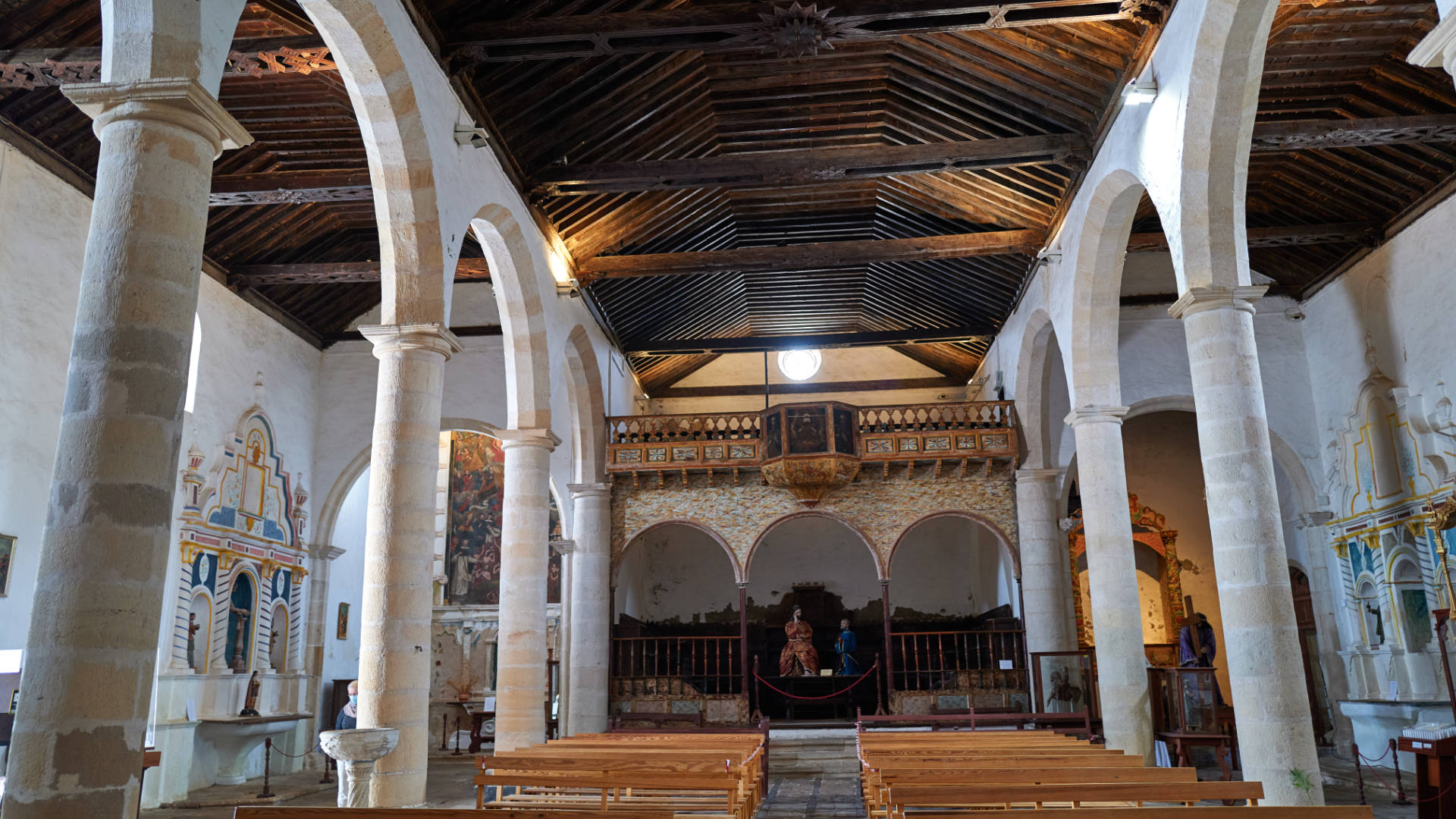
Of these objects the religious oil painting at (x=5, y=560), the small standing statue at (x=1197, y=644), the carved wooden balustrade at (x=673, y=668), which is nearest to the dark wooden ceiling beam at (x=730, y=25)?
the religious oil painting at (x=5, y=560)

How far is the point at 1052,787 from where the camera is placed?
5059mm

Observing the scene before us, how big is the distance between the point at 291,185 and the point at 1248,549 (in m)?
9.74

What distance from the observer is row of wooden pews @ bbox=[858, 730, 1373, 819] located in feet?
13.5

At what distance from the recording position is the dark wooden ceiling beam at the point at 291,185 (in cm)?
1120

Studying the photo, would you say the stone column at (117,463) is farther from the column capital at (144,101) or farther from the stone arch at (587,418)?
the stone arch at (587,418)

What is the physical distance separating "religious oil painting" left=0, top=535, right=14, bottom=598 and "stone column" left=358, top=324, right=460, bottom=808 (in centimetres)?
454

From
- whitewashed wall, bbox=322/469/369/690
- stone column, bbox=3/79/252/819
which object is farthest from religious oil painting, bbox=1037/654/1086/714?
stone column, bbox=3/79/252/819

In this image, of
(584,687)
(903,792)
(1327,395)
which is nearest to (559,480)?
(584,687)

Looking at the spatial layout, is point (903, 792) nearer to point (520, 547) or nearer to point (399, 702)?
point (399, 702)

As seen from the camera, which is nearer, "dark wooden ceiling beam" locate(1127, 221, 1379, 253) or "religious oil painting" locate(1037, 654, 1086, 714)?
"dark wooden ceiling beam" locate(1127, 221, 1379, 253)

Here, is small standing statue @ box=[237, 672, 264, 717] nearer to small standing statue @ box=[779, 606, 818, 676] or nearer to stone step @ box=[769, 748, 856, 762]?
stone step @ box=[769, 748, 856, 762]

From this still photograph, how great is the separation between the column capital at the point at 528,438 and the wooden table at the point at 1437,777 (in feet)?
28.4

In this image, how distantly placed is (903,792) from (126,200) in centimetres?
433

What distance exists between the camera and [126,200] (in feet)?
14.7
